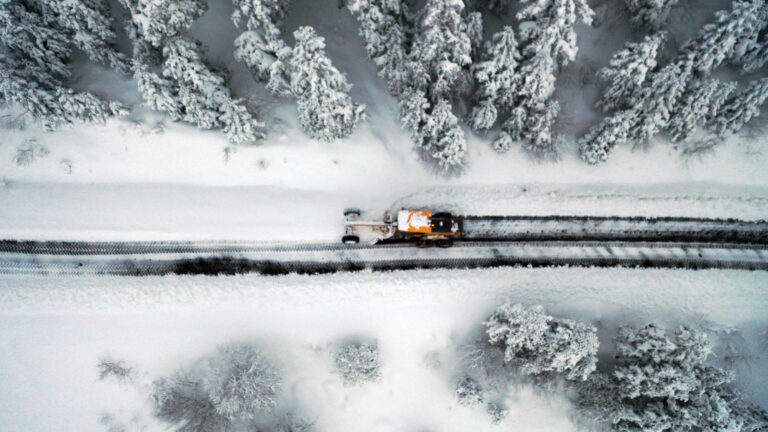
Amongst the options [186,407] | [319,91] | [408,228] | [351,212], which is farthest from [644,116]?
[186,407]

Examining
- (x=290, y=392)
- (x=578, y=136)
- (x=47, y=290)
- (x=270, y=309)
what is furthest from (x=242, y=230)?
(x=578, y=136)

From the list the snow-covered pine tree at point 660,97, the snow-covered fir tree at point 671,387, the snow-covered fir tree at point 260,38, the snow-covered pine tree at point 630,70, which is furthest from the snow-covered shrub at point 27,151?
the snow-covered fir tree at point 671,387

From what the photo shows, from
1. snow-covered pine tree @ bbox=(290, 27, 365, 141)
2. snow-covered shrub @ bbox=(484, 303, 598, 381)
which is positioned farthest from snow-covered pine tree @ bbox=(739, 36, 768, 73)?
snow-covered pine tree @ bbox=(290, 27, 365, 141)

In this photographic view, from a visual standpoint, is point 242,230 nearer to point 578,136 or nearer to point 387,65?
point 387,65

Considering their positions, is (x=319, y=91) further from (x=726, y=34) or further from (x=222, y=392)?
(x=726, y=34)

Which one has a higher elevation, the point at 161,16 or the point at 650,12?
the point at 650,12

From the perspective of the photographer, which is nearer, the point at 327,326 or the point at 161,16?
the point at 161,16
